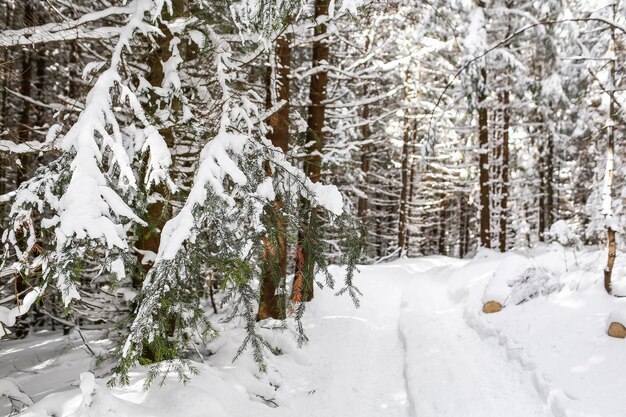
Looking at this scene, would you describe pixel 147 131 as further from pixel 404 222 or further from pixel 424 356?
pixel 404 222

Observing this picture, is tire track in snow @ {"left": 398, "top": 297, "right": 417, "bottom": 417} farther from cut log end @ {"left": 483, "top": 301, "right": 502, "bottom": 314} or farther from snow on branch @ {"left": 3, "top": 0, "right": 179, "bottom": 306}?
snow on branch @ {"left": 3, "top": 0, "right": 179, "bottom": 306}

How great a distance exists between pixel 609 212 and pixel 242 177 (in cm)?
675

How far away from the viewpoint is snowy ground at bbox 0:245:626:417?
461 centimetres

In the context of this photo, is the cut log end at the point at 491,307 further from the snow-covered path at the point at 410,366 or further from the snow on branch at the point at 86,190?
the snow on branch at the point at 86,190

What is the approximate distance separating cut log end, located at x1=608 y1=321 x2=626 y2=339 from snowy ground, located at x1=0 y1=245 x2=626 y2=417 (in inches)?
4.3

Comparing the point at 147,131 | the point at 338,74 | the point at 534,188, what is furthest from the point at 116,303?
the point at 534,188

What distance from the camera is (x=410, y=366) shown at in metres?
6.52

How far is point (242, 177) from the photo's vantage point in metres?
3.45

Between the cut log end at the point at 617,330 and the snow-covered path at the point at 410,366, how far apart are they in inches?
55.4

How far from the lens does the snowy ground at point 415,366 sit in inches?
182

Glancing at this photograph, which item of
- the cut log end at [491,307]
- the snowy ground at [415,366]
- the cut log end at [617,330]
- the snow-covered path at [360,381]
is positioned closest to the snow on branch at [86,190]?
the snowy ground at [415,366]

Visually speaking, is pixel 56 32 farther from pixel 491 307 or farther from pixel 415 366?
pixel 491 307

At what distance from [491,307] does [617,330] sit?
2684 millimetres

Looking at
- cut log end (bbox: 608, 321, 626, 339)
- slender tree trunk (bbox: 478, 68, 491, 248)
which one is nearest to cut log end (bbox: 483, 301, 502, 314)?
cut log end (bbox: 608, 321, 626, 339)
